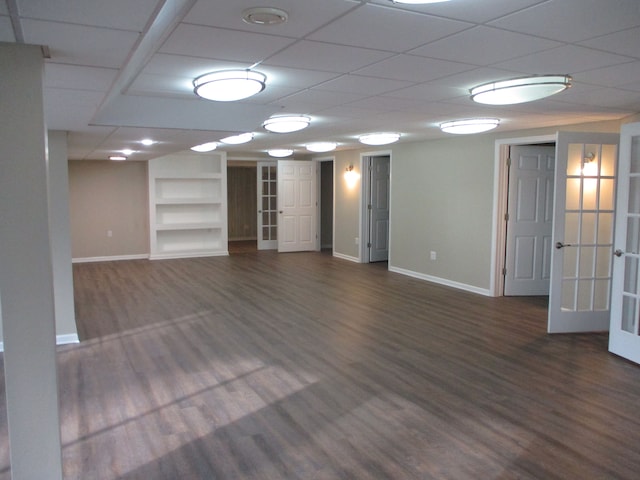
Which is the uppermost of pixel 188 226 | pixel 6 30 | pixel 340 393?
pixel 6 30

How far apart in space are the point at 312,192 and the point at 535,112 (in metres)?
7.01

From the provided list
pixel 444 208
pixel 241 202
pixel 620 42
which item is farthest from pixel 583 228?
pixel 241 202

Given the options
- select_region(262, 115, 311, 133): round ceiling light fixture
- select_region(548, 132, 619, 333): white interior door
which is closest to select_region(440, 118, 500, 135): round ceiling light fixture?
select_region(548, 132, 619, 333): white interior door

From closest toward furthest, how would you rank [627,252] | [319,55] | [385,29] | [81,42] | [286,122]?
[81,42], [385,29], [319,55], [627,252], [286,122]

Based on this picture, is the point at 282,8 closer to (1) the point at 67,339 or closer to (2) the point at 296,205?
(1) the point at 67,339

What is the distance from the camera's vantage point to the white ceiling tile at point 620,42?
228 centimetres

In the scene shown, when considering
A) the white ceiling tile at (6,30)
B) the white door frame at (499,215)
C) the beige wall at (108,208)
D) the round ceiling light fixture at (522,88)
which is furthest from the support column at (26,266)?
the beige wall at (108,208)

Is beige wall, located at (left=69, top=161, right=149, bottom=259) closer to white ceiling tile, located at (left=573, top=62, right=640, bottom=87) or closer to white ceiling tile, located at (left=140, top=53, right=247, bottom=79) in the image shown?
white ceiling tile, located at (left=140, top=53, right=247, bottom=79)

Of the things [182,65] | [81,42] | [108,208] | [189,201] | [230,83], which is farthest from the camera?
[189,201]

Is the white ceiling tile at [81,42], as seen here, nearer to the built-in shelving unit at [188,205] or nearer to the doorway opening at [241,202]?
the built-in shelving unit at [188,205]

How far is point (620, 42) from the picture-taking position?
241 cm

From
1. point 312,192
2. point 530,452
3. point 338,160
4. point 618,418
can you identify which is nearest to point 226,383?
point 530,452

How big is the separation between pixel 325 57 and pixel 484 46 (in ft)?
2.72

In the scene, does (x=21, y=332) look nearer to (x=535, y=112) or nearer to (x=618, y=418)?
(x=618, y=418)
